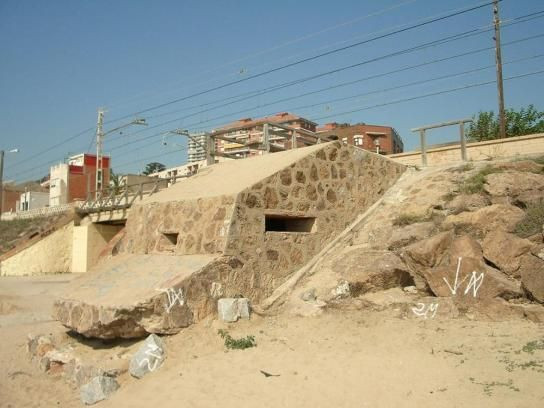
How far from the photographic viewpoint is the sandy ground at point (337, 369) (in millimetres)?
4578

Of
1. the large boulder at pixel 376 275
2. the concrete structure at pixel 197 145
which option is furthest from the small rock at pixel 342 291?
the concrete structure at pixel 197 145

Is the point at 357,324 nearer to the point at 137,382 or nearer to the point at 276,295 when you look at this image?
the point at 276,295

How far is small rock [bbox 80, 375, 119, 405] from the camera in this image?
5.78 meters

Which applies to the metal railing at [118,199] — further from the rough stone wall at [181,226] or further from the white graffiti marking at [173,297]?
the white graffiti marking at [173,297]

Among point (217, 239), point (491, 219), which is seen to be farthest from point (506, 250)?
point (217, 239)

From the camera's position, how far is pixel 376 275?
24.5 ft

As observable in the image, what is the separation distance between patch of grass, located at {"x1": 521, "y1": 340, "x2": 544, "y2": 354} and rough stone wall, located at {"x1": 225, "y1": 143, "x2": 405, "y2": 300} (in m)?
3.77

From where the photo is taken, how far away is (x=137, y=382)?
5.90 metres

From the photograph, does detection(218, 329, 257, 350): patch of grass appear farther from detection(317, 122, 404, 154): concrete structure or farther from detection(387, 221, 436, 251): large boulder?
detection(317, 122, 404, 154): concrete structure

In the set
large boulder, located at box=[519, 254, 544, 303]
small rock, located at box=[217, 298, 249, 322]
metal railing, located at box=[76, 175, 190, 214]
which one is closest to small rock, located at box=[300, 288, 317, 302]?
small rock, located at box=[217, 298, 249, 322]

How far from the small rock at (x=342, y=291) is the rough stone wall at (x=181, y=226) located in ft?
6.09

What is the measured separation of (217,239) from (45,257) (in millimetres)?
23678

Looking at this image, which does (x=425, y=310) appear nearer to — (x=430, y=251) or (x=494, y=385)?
(x=430, y=251)

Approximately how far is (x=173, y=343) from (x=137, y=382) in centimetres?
67
